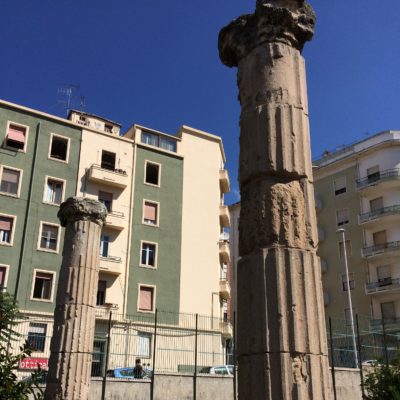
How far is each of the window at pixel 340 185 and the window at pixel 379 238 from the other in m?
3.92

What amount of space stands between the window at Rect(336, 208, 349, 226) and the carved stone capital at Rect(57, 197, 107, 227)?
26779 mm

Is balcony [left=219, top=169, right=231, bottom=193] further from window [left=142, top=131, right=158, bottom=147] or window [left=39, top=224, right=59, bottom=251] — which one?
window [left=39, top=224, right=59, bottom=251]

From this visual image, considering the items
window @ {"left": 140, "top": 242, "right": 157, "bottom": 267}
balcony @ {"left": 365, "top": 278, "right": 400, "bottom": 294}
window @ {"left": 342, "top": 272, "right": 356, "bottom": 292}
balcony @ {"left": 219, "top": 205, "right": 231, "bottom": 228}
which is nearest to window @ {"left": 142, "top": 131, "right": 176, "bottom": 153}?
balcony @ {"left": 219, "top": 205, "right": 231, "bottom": 228}

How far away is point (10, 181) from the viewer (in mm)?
26547

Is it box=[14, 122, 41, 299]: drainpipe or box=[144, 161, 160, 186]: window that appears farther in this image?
box=[144, 161, 160, 186]: window

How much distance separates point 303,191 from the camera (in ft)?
17.5

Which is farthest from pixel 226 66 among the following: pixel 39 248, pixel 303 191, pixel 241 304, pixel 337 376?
pixel 39 248

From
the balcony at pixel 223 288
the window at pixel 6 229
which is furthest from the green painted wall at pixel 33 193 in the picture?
the balcony at pixel 223 288

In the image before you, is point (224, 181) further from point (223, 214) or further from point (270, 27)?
point (270, 27)

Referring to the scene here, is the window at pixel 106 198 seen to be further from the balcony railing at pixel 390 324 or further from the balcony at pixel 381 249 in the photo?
the balcony railing at pixel 390 324

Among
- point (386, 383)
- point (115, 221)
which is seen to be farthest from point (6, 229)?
point (386, 383)

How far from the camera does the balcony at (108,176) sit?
28453mm

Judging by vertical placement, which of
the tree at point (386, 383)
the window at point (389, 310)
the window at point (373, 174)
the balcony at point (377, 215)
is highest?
the window at point (373, 174)

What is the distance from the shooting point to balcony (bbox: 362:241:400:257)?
104 feet
